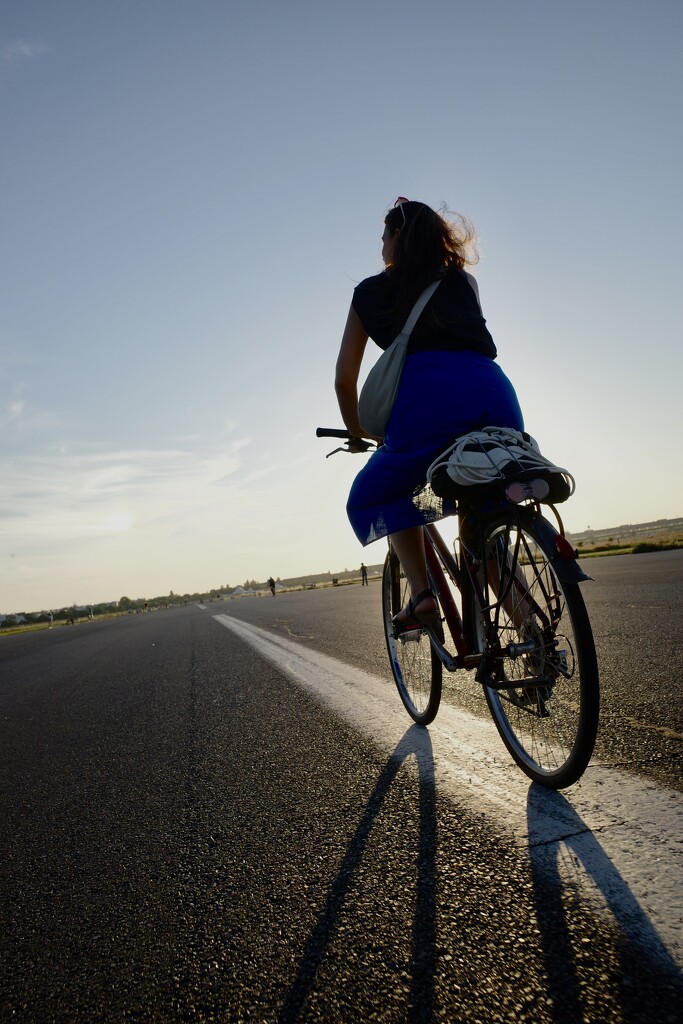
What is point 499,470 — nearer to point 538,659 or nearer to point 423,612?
point 538,659

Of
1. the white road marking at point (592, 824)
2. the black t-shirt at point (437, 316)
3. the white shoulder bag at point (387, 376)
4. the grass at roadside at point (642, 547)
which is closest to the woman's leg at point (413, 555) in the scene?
the white shoulder bag at point (387, 376)

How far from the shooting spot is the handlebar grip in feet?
10.3

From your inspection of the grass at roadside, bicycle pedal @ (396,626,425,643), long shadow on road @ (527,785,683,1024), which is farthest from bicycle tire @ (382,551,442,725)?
the grass at roadside

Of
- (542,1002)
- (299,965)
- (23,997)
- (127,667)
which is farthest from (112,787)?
(127,667)

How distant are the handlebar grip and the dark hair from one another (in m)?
0.83

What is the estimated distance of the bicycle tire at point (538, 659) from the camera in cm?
163

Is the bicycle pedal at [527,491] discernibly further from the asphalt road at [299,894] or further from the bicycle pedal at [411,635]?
the bicycle pedal at [411,635]

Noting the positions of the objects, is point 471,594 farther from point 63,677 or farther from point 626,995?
point 63,677

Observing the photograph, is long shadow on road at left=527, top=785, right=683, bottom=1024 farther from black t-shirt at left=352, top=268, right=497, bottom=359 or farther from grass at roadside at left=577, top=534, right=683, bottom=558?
grass at roadside at left=577, top=534, right=683, bottom=558

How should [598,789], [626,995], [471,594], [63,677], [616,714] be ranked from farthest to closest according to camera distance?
[63,677] → [616,714] → [471,594] → [598,789] → [626,995]

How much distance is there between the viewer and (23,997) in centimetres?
117

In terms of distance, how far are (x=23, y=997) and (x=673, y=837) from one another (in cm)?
140

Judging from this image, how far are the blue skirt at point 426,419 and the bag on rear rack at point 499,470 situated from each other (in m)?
0.12

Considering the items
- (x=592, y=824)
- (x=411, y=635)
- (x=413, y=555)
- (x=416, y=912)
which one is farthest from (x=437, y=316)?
(x=416, y=912)
